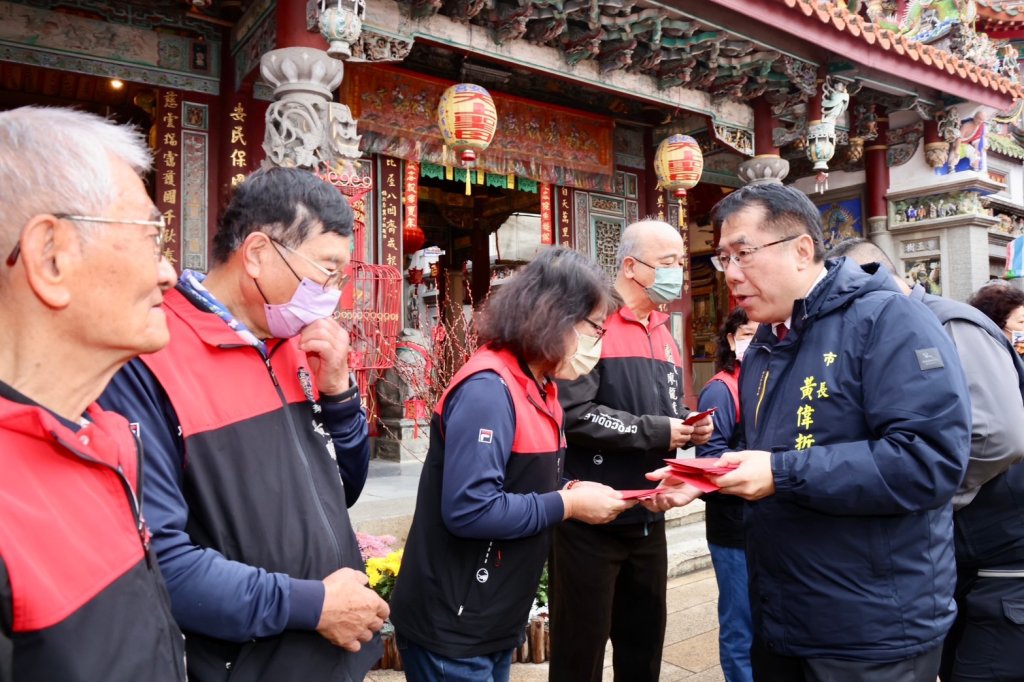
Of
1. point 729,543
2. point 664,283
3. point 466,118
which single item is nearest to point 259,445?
point 664,283

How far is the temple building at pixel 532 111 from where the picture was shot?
17.7 ft

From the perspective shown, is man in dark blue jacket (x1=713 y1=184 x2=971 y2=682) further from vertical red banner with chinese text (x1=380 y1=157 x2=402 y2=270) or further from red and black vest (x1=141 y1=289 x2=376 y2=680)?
vertical red banner with chinese text (x1=380 y1=157 x2=402 y2=270)

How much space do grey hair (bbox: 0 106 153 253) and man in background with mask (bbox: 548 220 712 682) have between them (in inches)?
63.5

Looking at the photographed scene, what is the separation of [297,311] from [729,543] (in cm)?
226

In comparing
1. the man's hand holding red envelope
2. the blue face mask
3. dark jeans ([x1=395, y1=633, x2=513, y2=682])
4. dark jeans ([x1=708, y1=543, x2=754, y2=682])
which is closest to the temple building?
the blue face mask

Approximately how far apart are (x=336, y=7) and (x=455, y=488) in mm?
3884

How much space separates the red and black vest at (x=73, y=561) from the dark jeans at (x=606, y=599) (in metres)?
1.73

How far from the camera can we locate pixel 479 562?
184 cm

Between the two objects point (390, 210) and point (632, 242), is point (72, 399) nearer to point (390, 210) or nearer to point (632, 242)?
point (632, 242)

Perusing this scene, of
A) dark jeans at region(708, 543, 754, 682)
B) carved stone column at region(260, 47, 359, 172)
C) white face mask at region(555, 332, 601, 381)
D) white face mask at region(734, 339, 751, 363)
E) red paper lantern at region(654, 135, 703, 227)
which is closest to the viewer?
white face mask at region(555, 332, 601, 381)

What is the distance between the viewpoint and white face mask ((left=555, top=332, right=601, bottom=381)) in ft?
7.39

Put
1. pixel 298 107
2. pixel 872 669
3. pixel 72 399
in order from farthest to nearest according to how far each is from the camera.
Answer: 1. pixel 298 107
2. pixel 872 669
3. pixel 72 399

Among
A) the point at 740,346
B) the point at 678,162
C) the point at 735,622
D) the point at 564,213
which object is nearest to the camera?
the point at 735,622

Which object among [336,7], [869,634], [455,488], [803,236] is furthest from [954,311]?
[336,7]
